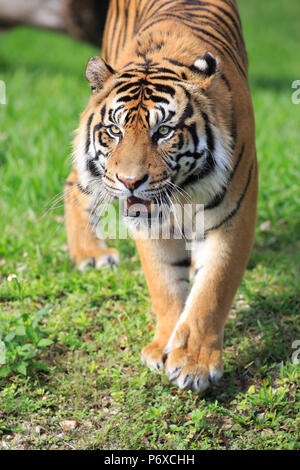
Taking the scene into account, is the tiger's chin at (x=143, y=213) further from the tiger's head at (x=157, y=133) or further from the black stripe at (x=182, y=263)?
the black stripe at (x=182, y=263)

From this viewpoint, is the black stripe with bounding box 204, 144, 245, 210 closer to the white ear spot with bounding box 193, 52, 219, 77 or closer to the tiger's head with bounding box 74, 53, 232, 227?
the tiger's head with bounding box 74, 53, 232, 227

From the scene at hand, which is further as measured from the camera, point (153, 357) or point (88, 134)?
point (153, 357)

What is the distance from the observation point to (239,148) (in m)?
2.81

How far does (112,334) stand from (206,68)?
4.68ft

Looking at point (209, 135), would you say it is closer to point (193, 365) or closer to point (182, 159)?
point (182, 159)

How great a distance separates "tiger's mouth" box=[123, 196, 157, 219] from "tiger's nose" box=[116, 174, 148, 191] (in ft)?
0.42

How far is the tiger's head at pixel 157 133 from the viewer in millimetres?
2482

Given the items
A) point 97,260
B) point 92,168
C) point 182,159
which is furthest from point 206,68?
point 97,260

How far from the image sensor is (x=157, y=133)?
99.0 inches

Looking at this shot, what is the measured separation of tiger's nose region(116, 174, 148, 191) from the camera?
2.43 meters

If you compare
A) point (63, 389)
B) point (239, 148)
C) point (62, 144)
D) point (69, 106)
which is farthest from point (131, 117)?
point (69, 106)

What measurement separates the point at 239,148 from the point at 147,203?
0.50m

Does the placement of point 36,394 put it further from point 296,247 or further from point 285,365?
point 296,247

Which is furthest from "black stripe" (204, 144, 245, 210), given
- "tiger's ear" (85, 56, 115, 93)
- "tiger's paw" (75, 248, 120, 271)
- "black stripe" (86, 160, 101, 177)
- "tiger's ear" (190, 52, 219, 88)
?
"tiger's paw" (75, 248, 120, 271)
